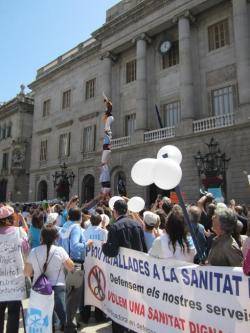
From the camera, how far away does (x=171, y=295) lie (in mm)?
3998

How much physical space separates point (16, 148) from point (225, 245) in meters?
37.1

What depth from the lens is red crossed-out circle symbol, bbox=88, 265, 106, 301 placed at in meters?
5.27

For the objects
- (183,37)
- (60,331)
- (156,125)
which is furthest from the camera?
(156,125)

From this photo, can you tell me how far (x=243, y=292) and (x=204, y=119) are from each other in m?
16.0

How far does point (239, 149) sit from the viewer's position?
17000 mm

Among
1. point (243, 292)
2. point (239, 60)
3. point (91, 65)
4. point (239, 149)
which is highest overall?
point (91, 65)

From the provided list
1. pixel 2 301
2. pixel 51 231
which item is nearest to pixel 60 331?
pixel 2 301

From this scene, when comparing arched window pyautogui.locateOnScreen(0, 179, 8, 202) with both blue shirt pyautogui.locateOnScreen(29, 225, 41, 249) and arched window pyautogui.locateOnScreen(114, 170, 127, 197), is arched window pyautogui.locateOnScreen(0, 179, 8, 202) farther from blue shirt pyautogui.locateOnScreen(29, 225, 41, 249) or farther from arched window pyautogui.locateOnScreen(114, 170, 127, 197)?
blue shirt pyautogui.locateOnScreen(29, 225, 41, 249)

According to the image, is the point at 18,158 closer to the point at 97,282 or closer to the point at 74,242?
the point at 74,242

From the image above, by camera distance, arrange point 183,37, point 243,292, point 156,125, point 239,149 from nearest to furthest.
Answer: point 243,292, point 239,149, point 183,37, point 156,125

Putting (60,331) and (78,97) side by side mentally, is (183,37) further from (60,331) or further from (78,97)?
(60,331)

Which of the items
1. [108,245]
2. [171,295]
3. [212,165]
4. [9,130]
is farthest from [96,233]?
[9,130]

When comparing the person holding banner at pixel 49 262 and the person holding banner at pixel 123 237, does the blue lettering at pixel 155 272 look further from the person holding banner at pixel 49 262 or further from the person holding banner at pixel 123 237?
the person holding banner at pixel 49 262

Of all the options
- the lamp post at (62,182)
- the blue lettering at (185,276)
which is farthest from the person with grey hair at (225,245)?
the lamp post at (62,182)
